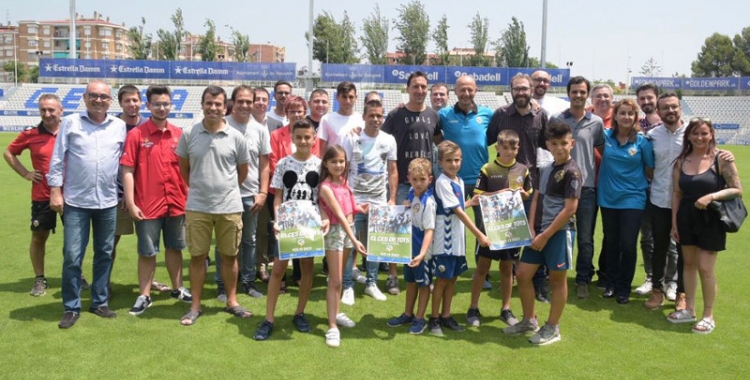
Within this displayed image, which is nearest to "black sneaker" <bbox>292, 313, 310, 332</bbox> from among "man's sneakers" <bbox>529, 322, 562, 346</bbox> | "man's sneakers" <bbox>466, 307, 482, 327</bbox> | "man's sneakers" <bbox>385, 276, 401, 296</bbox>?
→ "man's sneakers" <bbox>385, 276, 401, 296</bbox>

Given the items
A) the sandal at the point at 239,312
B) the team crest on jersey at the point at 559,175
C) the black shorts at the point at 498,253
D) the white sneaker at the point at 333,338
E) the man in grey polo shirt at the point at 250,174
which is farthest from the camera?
the man in grey polo shirt at the point at 250,174

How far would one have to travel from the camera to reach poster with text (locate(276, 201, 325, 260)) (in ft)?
14.8

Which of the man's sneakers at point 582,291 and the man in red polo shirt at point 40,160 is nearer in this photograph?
the man in red polo shirt at point 40,160

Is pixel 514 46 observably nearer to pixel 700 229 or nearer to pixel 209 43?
pixel 209 43

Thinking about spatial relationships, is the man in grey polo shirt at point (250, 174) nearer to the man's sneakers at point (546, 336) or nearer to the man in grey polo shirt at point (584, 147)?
the man's sneakers at point (546, 336)

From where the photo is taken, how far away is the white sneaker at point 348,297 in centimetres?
555

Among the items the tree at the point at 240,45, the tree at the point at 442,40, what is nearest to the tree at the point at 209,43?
the tree at the point at 240,45

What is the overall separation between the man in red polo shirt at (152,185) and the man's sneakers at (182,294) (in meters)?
0.36

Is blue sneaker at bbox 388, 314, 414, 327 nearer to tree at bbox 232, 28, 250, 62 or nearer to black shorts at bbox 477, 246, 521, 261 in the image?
black shorts at bbox 477, 246, 521, 261

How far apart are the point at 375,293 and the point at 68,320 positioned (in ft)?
9.06

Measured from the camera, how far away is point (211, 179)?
4824mm

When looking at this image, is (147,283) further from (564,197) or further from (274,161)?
(564,197)

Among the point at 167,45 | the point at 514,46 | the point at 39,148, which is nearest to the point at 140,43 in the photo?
the point at 167,45

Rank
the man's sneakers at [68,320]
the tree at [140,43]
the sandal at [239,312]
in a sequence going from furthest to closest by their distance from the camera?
1. the tree at [140,43]
2. the sandal at [239,312]
3. the man's sneakers at [68,320]
